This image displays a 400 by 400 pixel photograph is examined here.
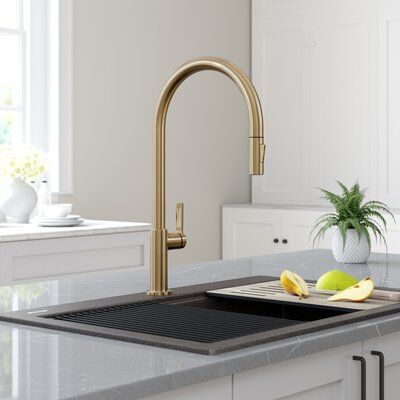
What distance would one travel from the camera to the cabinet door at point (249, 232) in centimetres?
552

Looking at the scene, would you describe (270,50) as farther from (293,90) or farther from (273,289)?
(273,289)

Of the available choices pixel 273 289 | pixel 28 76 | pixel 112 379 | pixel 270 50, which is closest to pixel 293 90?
pixel 270 50

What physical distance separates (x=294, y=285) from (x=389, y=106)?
11.1 ft

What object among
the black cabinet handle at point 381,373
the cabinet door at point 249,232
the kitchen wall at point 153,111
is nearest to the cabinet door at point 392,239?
the cabinet door at point 249,232

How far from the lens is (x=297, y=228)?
539 cm

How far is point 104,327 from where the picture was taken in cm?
171

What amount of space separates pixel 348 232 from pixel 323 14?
3009mm

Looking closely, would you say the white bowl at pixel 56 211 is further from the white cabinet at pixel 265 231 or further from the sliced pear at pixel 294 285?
the sliced pear at pixel 294 285

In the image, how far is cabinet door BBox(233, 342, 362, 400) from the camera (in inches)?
59.7

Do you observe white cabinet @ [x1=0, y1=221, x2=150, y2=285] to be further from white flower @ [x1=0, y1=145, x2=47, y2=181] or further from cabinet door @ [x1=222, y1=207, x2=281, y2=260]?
cabinet door @ [x1=222, y1=207, x2=281, y2=260]

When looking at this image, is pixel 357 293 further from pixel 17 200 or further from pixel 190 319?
pixel 17 200

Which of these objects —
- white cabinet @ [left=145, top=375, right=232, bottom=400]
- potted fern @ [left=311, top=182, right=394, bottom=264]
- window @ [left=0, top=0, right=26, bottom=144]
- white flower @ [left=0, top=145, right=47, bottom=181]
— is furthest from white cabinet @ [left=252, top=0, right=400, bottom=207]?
white cabinet @ [left=145, top=375, right=232, bottom=400]

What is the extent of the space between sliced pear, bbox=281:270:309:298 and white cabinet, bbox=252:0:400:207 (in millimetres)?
3280

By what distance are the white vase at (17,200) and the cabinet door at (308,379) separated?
9.09 ft
